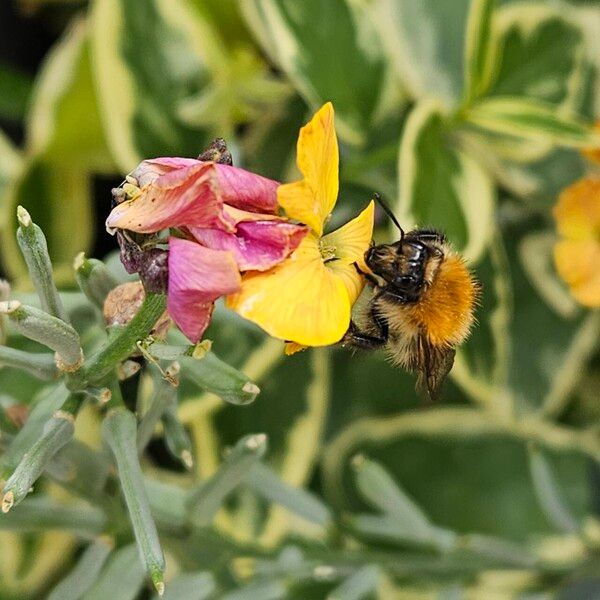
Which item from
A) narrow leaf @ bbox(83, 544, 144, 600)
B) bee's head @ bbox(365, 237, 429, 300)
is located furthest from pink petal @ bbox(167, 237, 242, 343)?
narrow leaf @ bbox(83, 544, 144, 600)

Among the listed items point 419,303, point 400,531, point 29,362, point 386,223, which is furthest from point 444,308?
point 386,223

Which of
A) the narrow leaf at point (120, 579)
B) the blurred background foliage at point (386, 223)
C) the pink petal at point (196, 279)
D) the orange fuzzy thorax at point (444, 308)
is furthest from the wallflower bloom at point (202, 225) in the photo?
the blurred background foliage at point (386, 223)

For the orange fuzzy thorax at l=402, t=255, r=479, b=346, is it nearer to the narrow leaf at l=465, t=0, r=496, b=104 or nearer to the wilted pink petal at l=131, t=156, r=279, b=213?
the wilted pink petal at l=131, t=156, r=279, b=213

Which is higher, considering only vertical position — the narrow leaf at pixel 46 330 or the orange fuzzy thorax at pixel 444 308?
the narrow leaf at pixel 46 330

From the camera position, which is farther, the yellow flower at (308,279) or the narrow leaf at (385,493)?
the narrow leaf at (385,493)

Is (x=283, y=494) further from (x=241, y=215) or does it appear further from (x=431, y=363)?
(x=241, y=215)

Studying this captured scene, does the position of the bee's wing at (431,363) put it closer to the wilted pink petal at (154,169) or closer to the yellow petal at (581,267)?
the wilted pink petal at (154,169)
